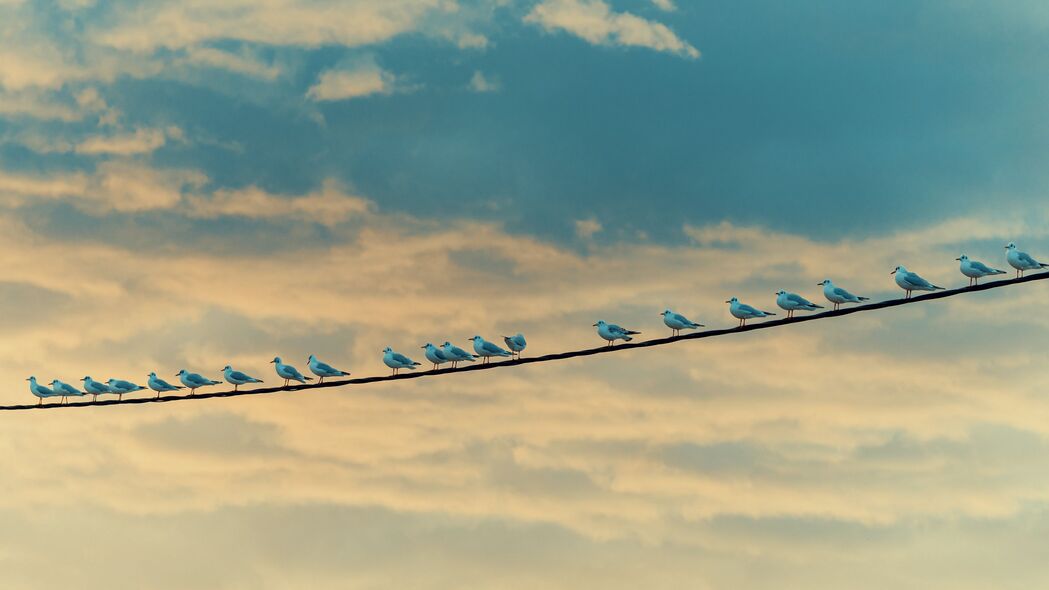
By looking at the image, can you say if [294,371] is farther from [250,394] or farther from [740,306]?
[740,306]

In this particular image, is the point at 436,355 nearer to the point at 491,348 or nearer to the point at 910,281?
the point at 491,348

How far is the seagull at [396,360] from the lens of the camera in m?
58.5

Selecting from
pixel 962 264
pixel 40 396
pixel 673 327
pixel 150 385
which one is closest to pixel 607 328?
pixel 673 327

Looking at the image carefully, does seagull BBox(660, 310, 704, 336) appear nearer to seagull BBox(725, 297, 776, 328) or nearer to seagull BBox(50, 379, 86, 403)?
seagull BBox(725, 297, 776, 328)

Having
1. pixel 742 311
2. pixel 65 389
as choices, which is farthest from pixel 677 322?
pixel 65 389

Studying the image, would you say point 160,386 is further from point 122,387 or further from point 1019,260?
point 1019,260

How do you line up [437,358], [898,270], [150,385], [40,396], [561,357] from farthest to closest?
[40,396], [150,385], [437,358], [898,270], [561,357]

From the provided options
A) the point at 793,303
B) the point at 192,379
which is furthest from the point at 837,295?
the point at 192,379

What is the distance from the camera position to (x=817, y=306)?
50531 mm

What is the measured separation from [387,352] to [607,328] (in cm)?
884

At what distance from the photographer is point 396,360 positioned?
58.7 metres

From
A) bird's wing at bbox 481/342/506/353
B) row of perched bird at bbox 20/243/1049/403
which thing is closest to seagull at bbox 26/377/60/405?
row of perched bird at bbox 20/243/1049/403

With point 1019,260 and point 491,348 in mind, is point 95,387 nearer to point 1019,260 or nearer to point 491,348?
point 491,348

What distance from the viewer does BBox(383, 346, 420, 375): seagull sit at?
5847cm
